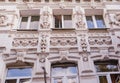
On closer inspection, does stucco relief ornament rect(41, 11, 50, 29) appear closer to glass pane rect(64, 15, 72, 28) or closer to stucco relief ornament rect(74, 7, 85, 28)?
glass pane rect(64, 15, 72, 28)

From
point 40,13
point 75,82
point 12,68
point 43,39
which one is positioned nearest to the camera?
point 75,82

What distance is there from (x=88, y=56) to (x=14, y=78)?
11.2 feet

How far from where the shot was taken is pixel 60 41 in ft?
36.1

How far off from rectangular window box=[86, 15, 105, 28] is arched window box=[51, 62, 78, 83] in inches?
126

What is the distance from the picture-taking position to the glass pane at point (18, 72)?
9.89 metres

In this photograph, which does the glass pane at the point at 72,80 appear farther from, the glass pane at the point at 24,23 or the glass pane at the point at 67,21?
the glass pane at the point at 24,23

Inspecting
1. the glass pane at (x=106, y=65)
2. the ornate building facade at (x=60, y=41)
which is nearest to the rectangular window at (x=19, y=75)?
the ornate building facade at (x=60, y=41)

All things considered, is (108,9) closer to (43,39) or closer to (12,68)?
(43,39)

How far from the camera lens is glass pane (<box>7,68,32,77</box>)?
32.4 ft

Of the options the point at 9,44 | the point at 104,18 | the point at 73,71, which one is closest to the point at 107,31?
the point at 104,18

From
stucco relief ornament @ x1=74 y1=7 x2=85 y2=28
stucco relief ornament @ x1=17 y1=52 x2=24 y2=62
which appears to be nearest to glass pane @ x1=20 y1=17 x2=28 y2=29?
stucco relief ornament @ x1=17 y1=52 x2=24 y2=62

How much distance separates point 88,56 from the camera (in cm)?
1027

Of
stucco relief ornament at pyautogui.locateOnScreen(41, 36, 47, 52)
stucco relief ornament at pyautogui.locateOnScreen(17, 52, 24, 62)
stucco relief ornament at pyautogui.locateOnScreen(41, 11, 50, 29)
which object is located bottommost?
stucco relief ornament at pyautogui.locateOnScreen(17, 52, 24, 62)

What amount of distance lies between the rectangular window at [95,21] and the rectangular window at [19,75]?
4477 mm
